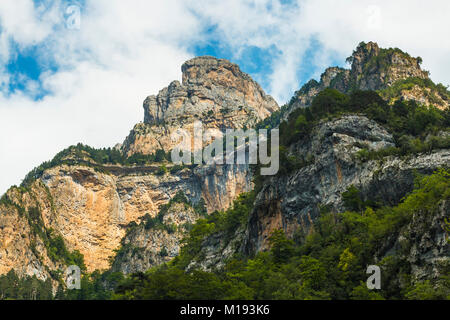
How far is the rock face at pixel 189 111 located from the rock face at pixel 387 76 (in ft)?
127

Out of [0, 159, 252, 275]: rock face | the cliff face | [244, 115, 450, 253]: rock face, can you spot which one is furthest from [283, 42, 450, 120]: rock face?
the cliff face

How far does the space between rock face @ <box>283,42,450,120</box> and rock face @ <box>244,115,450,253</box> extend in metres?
29.7

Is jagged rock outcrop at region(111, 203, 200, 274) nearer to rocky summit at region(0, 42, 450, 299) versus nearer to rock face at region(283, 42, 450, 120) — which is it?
rocky summit at region(0, 42, 450, 299)

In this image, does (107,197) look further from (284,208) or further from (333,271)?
(333,271)

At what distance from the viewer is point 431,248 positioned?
35938mm

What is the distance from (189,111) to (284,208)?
12419 cm

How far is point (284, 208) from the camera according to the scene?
2392 inches

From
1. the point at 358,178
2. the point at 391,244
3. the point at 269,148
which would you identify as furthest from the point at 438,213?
the point at 269,148

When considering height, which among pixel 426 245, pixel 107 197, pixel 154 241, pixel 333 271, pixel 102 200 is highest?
pixel 107 197

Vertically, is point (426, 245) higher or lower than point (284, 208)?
lower

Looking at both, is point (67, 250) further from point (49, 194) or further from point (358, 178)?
point (358, 178)

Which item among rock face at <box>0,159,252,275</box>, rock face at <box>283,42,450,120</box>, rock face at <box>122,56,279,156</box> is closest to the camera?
rock face at <box>283,42,450,120</box>

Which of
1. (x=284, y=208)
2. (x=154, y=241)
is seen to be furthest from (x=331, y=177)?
(x=154, y=241)

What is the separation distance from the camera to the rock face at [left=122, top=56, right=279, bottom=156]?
16662cm
